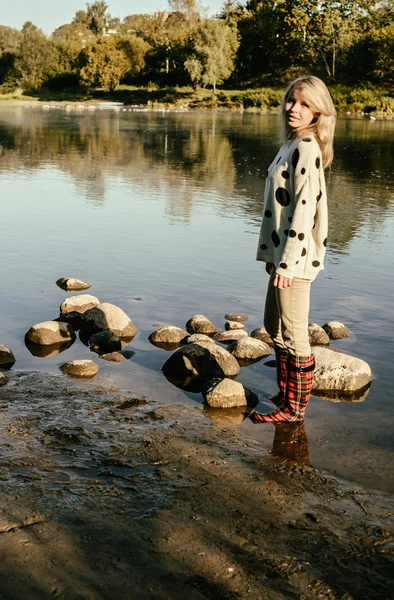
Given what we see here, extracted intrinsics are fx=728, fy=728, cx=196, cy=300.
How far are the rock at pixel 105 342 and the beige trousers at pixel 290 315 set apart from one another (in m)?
2.31

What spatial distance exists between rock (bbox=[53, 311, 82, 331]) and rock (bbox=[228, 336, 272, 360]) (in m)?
1.80

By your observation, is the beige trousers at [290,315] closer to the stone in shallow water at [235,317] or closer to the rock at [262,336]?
the rock at [262,336]

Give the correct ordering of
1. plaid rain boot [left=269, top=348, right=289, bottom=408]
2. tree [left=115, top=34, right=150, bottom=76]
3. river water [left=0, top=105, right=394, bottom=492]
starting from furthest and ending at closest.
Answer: tree [left=115, top=34, right=150, bottom=76]
river water [left=0, top=105, right=394, bottom=492]
plaid rain boot [left=269, top=348, right=289, bottom=408]

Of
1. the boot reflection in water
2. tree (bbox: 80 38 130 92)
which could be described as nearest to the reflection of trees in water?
the boot reflection in water

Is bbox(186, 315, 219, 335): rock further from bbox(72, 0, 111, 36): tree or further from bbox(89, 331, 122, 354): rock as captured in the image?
bbox(72, 0, 111, 36): tree

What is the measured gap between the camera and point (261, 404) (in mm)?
6062

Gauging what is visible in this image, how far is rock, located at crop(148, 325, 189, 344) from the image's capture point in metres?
7.55

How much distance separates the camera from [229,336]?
7648 mm

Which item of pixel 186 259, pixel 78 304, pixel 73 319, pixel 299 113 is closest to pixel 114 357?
pixel 73 319

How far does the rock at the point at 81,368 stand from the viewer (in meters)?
6.56

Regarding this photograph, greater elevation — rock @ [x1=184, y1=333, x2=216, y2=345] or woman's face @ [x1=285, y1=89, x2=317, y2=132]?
woman's face @ [x1=285, y1=89, x2=317, y2=132]

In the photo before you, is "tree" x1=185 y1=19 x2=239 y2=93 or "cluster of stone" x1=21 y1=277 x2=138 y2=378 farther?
"tree" x1=185 y1=19 x2=239 y2=93

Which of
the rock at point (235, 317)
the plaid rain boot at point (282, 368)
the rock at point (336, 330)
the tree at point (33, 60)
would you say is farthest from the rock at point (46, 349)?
the tree at point (33, 60)

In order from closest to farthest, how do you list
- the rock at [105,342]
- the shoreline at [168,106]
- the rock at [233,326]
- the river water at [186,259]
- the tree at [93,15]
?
the river water at [186,259] → the rock at [105,342] → the rock at [233,326] → the shoreline at [168,106] → the tree at [93,15]
